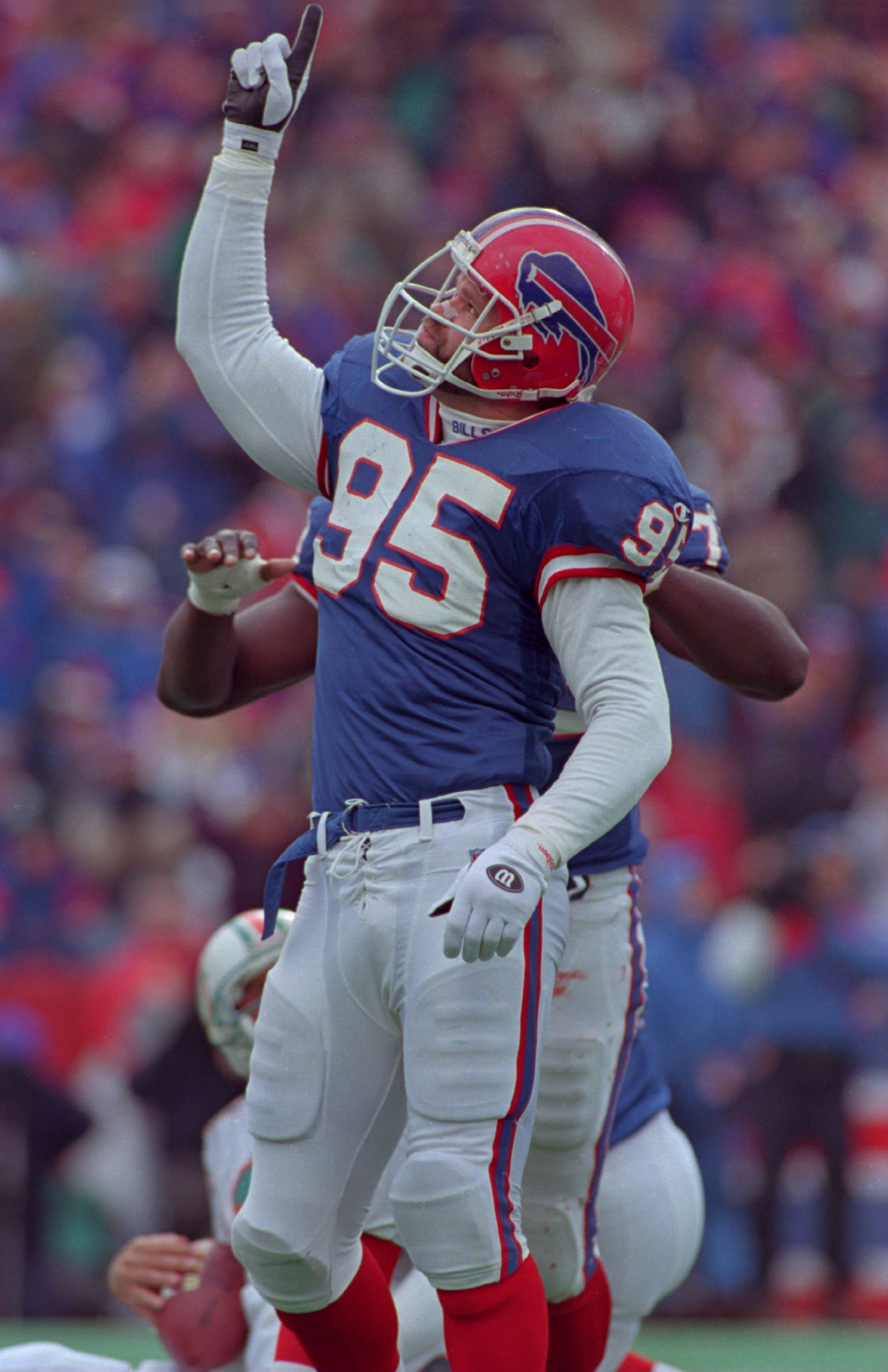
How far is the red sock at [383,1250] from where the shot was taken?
3.21 m

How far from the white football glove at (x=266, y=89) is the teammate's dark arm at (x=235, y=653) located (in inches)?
30.2

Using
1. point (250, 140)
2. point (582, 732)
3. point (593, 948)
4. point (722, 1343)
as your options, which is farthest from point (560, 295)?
point (722, 1343)

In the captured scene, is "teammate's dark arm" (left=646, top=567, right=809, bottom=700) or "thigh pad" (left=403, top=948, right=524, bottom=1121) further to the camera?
"teammate's dark arm" (left=646, top=567, right=809, bottom=700)

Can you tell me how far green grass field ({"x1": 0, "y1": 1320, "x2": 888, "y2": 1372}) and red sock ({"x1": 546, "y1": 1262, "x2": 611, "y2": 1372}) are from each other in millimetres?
1938

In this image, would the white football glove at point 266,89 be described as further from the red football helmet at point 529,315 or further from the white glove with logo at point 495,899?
the white glove with logo at point 495,899

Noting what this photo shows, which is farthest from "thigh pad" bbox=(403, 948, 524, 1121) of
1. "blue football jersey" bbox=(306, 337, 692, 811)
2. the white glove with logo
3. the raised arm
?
the raised arm

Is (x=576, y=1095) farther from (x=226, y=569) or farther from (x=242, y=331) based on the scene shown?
(x=242, y=331)

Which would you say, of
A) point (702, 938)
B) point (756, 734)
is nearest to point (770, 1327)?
point (702, 938)

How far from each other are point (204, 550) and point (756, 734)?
177 inches

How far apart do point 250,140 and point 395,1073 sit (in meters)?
1.38

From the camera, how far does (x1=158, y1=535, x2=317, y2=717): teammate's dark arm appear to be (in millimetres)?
3191

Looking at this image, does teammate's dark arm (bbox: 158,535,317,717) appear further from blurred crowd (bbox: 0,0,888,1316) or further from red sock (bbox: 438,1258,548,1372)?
blurred crowd (bbox: 0,0,888,1316)

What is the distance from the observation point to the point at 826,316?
842 cm

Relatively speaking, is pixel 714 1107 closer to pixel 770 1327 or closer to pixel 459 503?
pixel 770 1327
